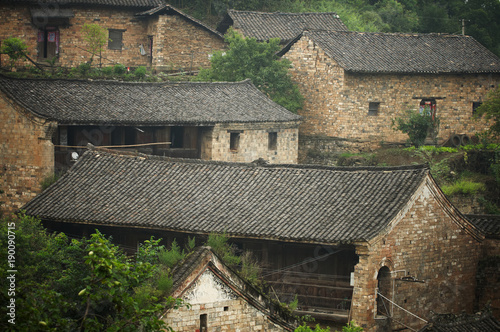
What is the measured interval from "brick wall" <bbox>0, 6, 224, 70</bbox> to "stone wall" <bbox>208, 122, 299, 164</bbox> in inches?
367

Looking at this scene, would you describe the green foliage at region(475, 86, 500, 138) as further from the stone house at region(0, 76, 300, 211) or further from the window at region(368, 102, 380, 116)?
the stone house at region(0, 76, 300, 211)

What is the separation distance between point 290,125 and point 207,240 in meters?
14.0

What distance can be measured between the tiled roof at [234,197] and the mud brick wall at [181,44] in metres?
16.1

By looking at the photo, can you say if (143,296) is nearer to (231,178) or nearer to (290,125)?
(231,178)

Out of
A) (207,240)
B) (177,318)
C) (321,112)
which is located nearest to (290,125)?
(321,112)

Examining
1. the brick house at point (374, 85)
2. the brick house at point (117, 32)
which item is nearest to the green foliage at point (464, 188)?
the brick house at point (374, 85)

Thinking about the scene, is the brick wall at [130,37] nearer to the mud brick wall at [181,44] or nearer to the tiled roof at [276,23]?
the mud brick wall at [181,44]

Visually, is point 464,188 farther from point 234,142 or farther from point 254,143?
point 234,142

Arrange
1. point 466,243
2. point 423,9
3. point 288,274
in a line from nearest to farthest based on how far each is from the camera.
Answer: point 288,274, point 466,243, point 423,9

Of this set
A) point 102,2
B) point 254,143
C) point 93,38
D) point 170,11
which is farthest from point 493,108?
point 102,2

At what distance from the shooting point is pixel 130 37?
47.5 metres

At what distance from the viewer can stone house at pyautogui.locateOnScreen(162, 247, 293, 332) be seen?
20.6 meters

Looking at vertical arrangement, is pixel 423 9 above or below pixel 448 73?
above

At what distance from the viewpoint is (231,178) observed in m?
29.2
